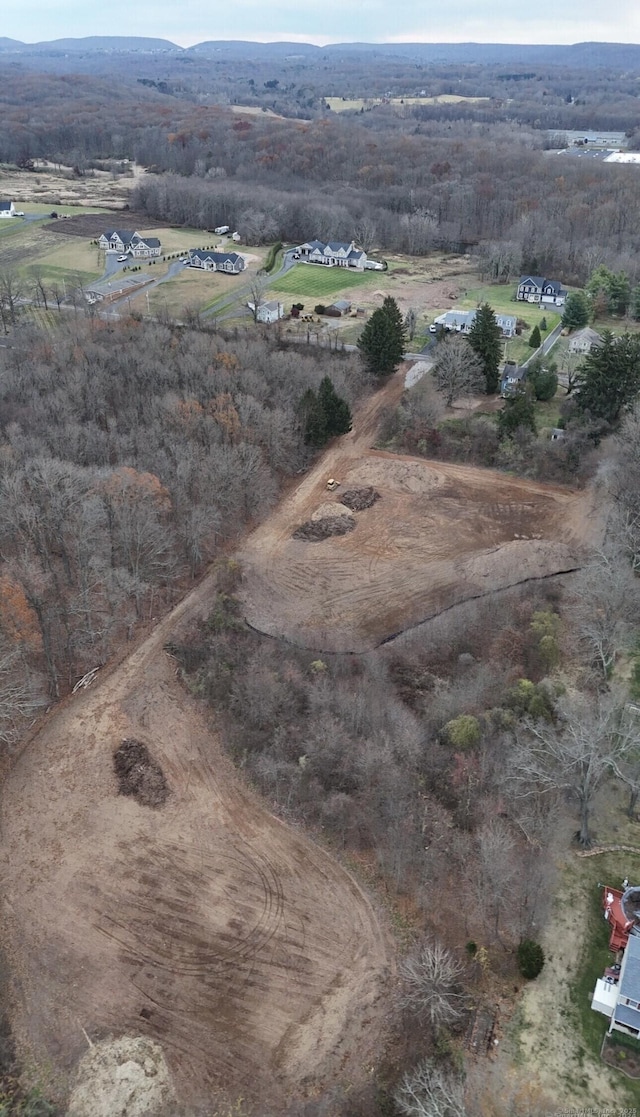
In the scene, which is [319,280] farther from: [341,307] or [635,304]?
[635,304]

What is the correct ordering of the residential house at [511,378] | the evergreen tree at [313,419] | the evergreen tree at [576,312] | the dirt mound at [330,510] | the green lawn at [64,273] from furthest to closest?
the green lawn at [64,273] < the evergreen tree at [576,312] < the residential house at [511,378] < the evergreen tree at [313,419] < the dirt mound at [330,510]

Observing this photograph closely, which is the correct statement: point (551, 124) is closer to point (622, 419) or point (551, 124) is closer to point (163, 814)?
point (622, 419)

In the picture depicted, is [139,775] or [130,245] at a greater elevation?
[130,245]

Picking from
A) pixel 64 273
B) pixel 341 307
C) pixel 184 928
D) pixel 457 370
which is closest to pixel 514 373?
pixel 457 370

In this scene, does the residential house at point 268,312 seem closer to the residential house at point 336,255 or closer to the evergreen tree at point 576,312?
the residential house at point 336,255

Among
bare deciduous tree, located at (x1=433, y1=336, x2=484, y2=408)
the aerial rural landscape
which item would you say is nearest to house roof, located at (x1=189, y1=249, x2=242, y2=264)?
the aerial rural landscape

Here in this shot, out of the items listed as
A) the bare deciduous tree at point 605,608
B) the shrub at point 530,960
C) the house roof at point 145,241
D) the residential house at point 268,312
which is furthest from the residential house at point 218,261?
the shrub at point 530,960

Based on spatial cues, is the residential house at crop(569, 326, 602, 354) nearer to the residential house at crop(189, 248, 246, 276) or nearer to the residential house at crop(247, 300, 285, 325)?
the residential house at crop(247, 300, 285, 325)
